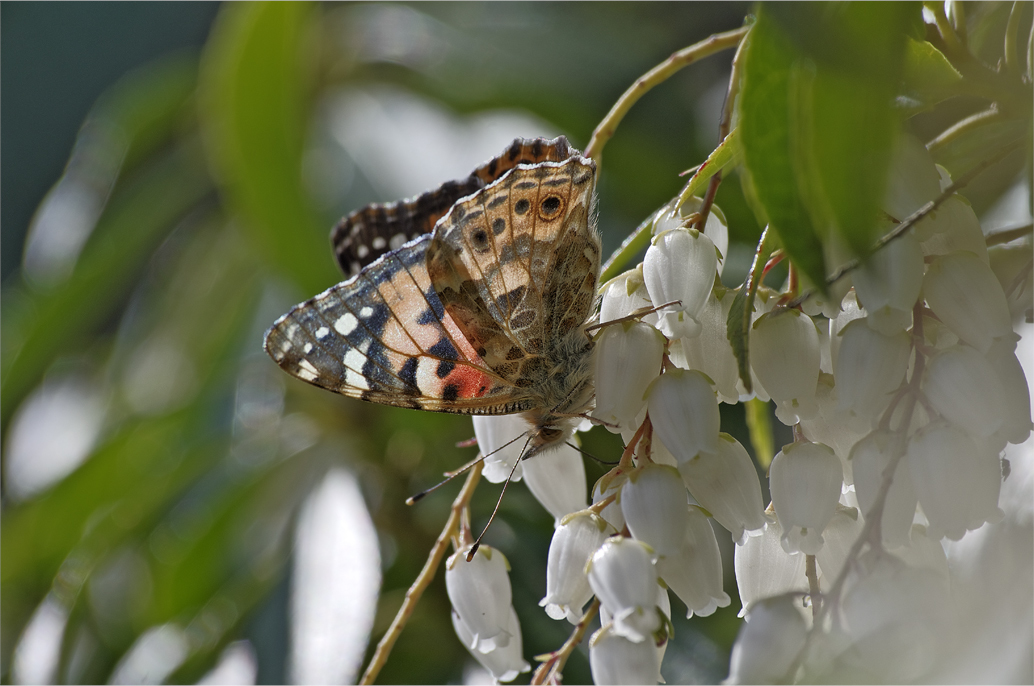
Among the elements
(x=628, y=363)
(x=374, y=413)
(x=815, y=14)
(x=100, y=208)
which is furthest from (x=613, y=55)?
(x=100, y=208)

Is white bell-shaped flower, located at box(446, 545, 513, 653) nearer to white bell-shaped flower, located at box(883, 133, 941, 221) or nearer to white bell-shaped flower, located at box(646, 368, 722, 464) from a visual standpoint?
white bell-shaped flower, located at box(646, 368, 722, 464)

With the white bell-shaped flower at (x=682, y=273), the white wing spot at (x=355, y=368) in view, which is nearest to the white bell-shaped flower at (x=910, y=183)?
the white bell-shaped flower at (x=682, y=273)

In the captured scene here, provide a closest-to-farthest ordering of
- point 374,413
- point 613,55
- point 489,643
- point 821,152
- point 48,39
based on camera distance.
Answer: point 821,152, point 489,643, point 613,55, point 374,413, point 48,39

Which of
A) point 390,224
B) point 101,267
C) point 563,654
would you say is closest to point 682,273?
point 563,654

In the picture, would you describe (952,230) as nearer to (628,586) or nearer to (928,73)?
(928,73)

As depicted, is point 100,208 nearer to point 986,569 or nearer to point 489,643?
point 489,643
